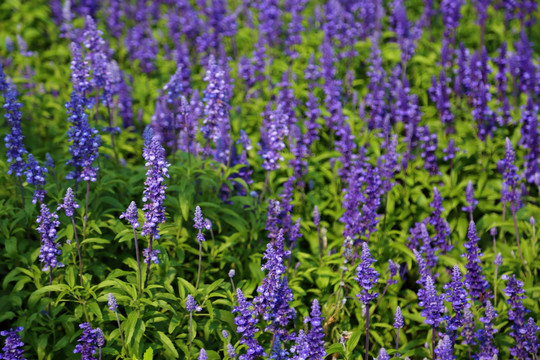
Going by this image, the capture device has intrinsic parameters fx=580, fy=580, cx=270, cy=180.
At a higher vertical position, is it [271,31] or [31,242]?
[271,31]

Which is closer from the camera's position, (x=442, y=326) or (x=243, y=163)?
(x=442, y=326)

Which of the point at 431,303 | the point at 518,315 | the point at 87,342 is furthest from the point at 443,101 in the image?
the point at 87,342

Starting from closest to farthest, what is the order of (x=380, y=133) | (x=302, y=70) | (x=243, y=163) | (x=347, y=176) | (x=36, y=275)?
1. (x=36, y=275)
2. (x=243, y=163)
3. (x=347, y=176)
4. (x=380, y=133)
5. (x=302, y=70)

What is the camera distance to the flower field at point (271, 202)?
5105 millimetres

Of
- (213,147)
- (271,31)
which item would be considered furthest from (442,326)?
(271,31)

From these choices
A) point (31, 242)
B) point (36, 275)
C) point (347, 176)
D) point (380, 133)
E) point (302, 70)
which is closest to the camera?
point (36, 275)

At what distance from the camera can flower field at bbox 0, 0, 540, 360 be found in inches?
201

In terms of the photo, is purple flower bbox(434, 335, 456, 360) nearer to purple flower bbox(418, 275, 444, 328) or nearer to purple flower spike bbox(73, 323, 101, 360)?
purple flower bbox(418, 275, 444, 328)

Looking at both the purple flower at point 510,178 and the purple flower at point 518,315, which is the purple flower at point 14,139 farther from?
the purple flower at point 510,178

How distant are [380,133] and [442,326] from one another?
10.2ft

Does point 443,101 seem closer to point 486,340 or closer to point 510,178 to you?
point 510,178

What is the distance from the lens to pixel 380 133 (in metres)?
8.10

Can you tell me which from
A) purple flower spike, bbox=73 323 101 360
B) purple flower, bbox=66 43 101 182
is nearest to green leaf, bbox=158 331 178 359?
purple flower spike, bbox=73 323 101 360

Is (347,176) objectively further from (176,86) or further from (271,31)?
(271,31)
